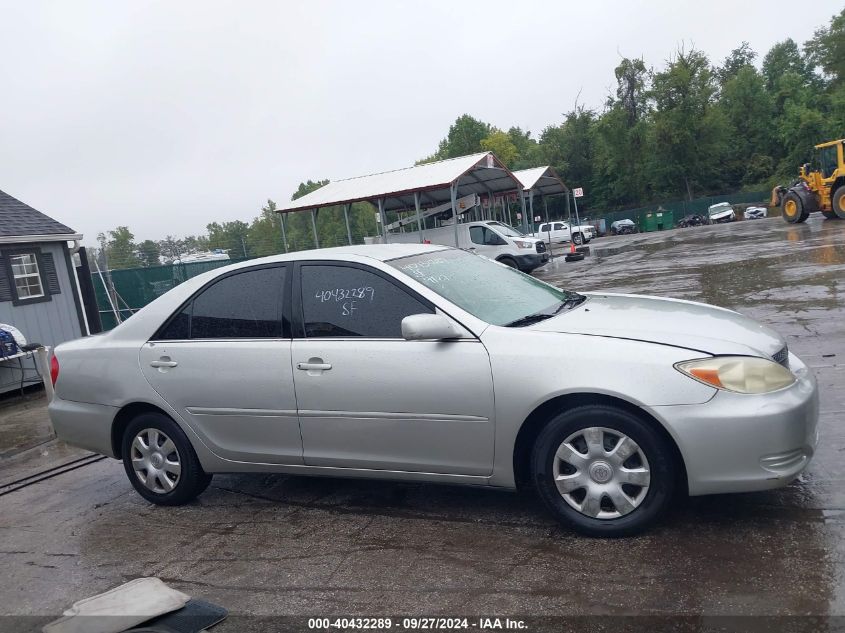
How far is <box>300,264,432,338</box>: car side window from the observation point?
413cm

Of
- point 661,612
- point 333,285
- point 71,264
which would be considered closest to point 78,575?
point 333,285

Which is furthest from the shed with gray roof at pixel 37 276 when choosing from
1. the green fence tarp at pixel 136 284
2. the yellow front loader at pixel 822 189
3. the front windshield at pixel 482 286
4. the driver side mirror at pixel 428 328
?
the yellow front loader at pixel 822 189

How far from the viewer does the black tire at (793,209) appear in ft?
86.7

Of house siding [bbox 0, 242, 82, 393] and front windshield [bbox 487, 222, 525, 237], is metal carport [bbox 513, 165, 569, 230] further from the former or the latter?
house siding [bbox 0, 242, 82, 393]

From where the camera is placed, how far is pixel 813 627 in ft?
8.88

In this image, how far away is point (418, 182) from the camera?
25.3 m

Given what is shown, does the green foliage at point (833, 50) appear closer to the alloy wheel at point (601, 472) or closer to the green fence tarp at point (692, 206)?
the green fence tarp at point (692, 206)

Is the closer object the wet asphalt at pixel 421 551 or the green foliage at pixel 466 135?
the wet asphalt at pixel 421 551

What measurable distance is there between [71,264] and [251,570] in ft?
39.5

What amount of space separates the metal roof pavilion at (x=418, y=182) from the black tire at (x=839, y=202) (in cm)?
1154

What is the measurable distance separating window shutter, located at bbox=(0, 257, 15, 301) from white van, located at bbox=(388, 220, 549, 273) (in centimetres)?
1272

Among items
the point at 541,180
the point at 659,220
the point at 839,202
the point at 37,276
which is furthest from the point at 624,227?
the point at 37,276

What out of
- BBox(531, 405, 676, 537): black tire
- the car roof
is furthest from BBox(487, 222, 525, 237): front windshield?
BBox(531, 405, 676, 537): black tire

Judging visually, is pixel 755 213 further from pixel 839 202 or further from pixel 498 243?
pixel 498 243
